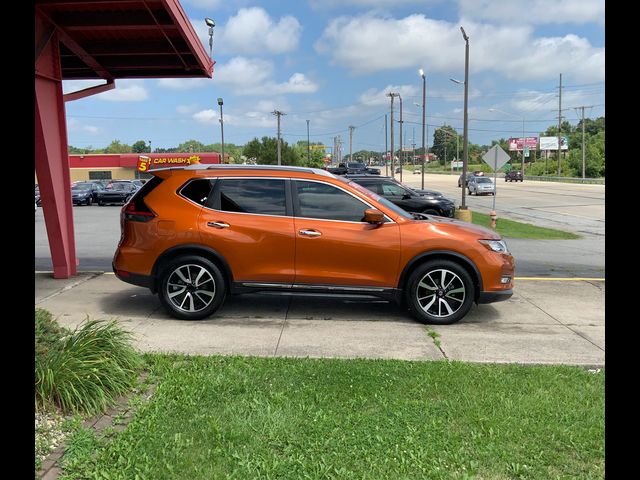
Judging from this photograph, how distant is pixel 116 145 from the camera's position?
512ft

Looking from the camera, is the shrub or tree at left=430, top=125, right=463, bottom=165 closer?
the shrub

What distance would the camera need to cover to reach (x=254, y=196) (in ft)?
20.9

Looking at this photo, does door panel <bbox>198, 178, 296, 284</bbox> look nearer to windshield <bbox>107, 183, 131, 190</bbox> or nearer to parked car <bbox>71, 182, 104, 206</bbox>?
windshield <bbox>107, 183, 131, 190</bbox>

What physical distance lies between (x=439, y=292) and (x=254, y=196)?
2462 mm

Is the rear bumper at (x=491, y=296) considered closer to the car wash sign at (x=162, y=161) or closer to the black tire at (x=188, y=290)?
the black tire at (x=188, y=290)

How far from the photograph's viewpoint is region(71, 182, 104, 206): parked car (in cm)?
3441

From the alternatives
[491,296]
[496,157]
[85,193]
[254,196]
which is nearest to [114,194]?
[85,193]

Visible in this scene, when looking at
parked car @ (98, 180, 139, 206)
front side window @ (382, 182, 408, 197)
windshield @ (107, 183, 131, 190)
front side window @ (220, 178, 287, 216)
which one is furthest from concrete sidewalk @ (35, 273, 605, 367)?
windshield @ (107, 183, 131, 190)

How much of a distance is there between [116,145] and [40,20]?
160m

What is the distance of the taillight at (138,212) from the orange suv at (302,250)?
0.04 ft

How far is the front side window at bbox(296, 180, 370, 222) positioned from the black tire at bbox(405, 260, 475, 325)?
0.98m
